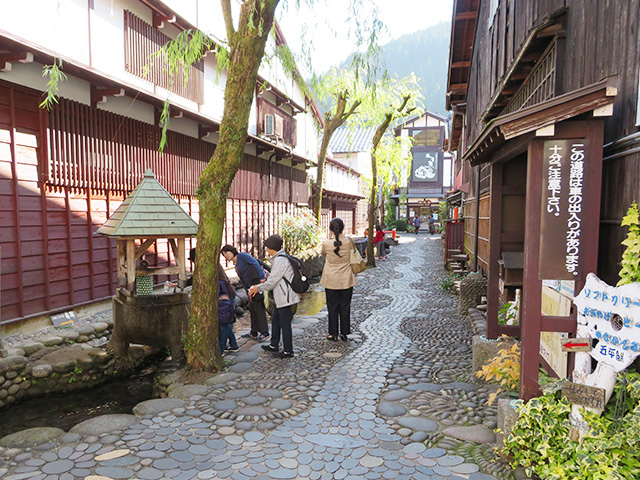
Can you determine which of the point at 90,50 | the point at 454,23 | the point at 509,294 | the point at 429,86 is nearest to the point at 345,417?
the point at 509,294

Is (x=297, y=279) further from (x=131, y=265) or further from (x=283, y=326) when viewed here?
(x=131, y=265)

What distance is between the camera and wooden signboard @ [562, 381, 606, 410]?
9.81 ft

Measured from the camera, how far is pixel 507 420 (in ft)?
12.0

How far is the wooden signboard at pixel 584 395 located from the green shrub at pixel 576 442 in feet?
0.27

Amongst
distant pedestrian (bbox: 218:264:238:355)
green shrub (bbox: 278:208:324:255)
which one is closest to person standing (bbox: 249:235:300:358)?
distant pedestrian (bbox: 218:264:238:355)

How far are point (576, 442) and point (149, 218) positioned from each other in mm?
5756

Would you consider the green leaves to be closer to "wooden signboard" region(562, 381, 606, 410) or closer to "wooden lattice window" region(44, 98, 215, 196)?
"wooden lattice window" region(44, 98, 215, 196)

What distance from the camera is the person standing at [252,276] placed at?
7.40 m

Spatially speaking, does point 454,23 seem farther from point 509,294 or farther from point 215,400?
point 215,400

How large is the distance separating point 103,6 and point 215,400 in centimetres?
876

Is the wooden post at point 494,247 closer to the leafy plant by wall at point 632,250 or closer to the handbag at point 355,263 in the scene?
the handbag at point 355,263

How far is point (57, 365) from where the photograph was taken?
21.0 ft

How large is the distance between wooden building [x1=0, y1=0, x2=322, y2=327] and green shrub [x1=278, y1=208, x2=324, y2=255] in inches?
168

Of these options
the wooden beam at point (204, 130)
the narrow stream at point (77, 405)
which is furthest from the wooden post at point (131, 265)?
the wooden beam at point (204, 130)
